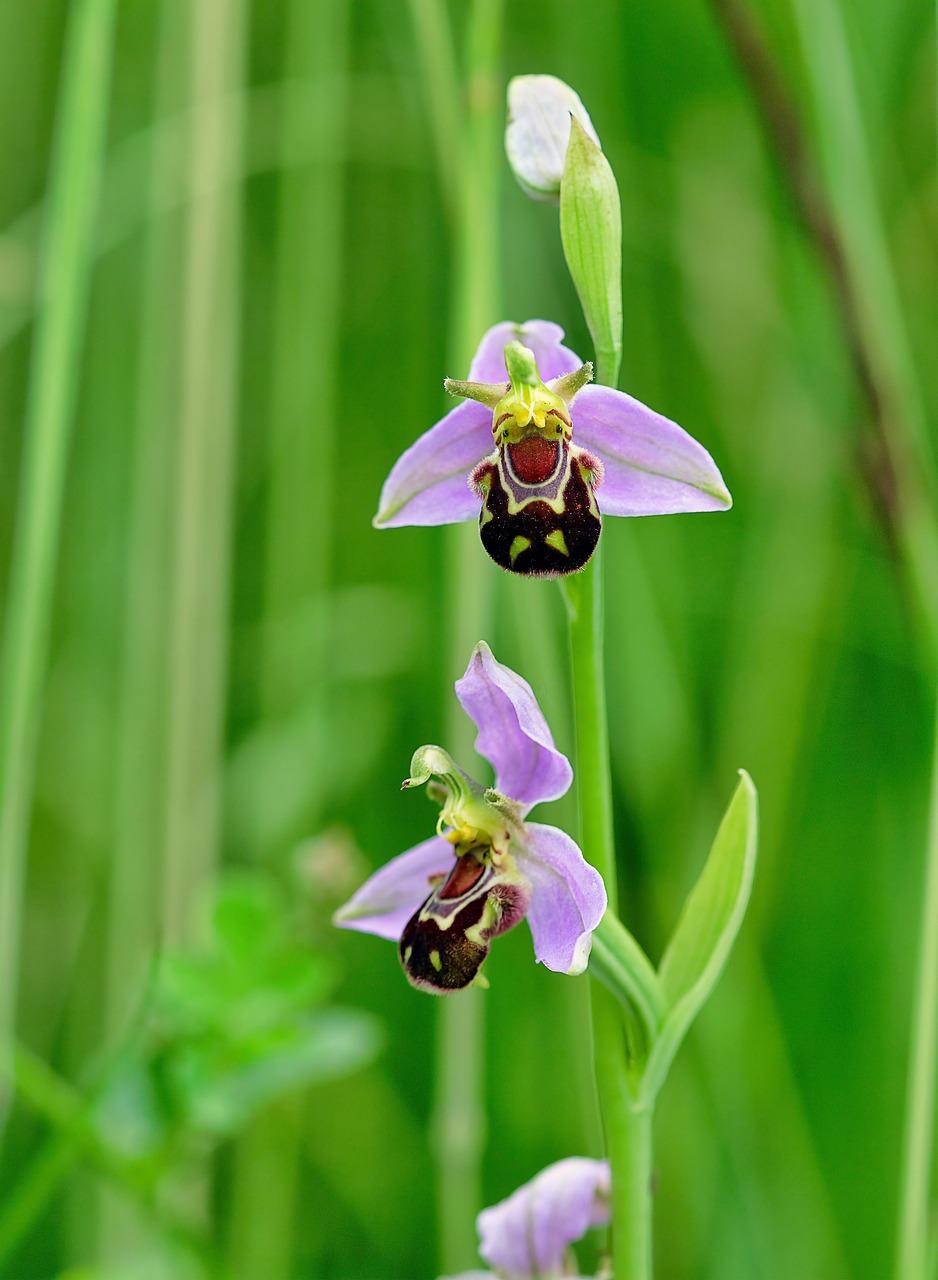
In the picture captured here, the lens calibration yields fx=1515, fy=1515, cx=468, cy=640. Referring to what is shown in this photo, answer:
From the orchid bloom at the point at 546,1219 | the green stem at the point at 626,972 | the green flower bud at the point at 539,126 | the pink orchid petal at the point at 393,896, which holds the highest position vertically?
the green flower bud at the point at 539,126

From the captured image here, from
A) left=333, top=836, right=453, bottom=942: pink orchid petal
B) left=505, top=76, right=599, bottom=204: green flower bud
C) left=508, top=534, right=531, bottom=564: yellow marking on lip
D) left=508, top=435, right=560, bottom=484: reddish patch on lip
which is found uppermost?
left=505, top=76, right=599, bottom=204: green flower bud

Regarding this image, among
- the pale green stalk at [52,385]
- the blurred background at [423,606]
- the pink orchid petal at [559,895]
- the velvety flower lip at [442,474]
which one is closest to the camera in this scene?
the pink orchid petal at [559,895]

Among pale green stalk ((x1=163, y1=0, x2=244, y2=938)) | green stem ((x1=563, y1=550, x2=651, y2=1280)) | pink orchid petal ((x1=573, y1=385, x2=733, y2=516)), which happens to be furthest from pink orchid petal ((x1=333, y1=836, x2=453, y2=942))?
pale green stalk ((x1=163, y1=0, x2=244, y2=938))

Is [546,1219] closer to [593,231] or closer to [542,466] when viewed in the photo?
[542,466]

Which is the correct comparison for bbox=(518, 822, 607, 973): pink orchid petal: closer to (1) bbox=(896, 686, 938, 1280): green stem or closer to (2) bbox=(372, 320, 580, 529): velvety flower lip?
(2) bbox=(372, 320, 580, 529): velvety flower lip

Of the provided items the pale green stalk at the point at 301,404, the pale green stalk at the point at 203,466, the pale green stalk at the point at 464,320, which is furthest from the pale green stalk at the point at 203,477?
the pale green stalk at the point at 464,320

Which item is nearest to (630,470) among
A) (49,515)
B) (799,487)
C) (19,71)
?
(49,515)

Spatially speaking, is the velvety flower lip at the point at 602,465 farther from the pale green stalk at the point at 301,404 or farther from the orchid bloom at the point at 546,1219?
→ the pale green stalk at the point at 301,404
